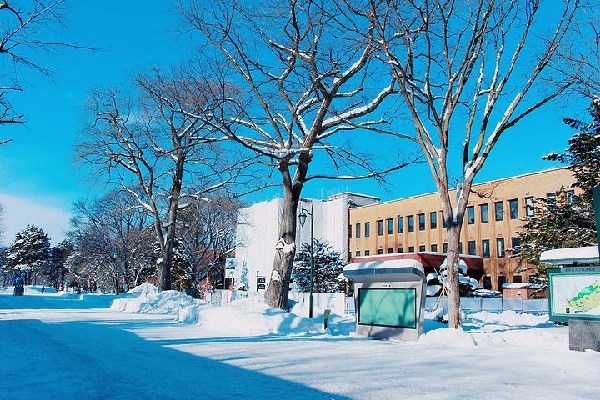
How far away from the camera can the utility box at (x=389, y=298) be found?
47.6 feet

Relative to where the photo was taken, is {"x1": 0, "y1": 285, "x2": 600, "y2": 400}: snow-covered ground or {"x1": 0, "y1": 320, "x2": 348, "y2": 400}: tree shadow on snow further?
{"x1": 0, "y1": 285, "x2": 600, "y2": 400}: snow-covered ground

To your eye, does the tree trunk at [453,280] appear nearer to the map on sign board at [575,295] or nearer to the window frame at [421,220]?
the map on sign board at [575,295]

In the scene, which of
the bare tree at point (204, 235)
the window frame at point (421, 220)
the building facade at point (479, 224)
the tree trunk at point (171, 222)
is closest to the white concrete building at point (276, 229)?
the building facade at point (479, 224)

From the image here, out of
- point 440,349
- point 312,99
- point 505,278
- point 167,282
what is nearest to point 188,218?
point 167,282

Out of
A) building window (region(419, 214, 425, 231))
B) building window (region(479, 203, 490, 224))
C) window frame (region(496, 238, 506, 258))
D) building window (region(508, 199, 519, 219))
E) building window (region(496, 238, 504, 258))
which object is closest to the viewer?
building window (region(508, 199, 519, 219))

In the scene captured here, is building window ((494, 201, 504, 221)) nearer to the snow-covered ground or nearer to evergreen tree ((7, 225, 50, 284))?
the snow-covered ground

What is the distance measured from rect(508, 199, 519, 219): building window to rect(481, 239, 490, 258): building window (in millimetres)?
3970

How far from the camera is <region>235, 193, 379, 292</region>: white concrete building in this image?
74.7 meters

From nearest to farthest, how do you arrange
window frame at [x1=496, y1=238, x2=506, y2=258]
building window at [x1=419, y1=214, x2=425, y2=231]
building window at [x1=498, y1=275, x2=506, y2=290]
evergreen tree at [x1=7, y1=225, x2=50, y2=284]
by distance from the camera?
building window at [x1=498, y1=275, x2=506, y2=290] < window frame at [x1=496, y1=238, x2=506, y2=258] < building window at [x1=419, y1=214, x2=425, y2=231] < evergreen tree at [x1=7, y1=225, x2=50, y2=284]

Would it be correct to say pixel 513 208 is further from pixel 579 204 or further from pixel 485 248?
pixel 579 204

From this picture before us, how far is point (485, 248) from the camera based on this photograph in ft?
183

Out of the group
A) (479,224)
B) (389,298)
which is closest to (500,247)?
(479,224)

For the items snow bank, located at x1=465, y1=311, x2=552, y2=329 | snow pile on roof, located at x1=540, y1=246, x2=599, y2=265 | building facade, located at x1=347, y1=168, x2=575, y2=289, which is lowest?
snow bank, located at x1=465, y1=311, x2=552, y2=329

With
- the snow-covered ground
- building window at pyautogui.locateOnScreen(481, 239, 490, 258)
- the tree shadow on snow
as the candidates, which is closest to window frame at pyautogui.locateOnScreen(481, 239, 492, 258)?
building window at pyautogui.locateOnScreen(481, 239, 490, 258)
